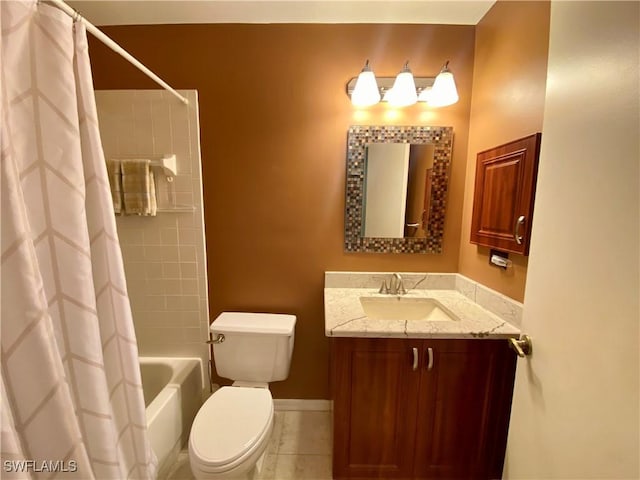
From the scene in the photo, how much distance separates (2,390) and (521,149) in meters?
1.72

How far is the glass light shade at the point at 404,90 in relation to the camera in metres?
1.32

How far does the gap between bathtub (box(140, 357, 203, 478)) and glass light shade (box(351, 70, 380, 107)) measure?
5.99 ft

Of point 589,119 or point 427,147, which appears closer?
point 589,119

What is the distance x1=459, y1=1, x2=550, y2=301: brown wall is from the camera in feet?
3.47

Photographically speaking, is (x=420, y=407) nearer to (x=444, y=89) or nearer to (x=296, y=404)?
(x=296, y=404)

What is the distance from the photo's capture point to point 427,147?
1.51m

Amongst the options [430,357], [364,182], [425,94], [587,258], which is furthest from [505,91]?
[430,357]

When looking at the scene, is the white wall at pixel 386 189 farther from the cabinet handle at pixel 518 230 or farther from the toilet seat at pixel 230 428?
the toilet seat at pixel 230 428

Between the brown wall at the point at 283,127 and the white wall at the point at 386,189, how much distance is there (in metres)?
0.16

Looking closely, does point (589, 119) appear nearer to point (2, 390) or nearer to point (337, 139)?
point (337, 139)

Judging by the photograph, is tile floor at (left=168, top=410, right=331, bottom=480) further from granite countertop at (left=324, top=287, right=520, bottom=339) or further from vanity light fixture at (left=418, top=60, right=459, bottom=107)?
vanity light fixture at (left=418, top=60, right=459, bottom=107)

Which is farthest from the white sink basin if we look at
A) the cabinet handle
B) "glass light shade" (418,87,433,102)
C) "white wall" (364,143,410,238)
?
"glass light shade" (418,87,433,102)

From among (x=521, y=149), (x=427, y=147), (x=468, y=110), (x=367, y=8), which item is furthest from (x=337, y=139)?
(x=521, y=149)

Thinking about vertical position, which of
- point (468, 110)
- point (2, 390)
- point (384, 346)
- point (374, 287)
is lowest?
point (384, 346)
